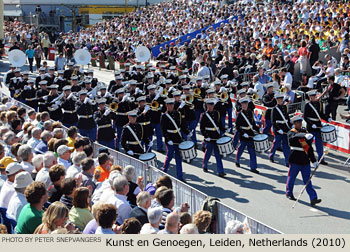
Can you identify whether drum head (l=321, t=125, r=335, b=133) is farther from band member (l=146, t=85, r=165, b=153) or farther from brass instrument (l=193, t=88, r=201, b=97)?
band member (l=146, t=85, r=165, b=153)

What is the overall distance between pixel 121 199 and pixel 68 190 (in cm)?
72

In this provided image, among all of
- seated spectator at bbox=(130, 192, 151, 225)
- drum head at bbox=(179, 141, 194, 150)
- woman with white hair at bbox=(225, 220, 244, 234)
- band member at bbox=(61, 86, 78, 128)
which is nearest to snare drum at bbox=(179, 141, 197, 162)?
drum head at bbox=(179, 141, 194, 150)

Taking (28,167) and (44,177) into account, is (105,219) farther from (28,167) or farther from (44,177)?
(28,167)

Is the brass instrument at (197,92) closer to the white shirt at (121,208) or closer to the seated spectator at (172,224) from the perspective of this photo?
the white shirt at (121,208)

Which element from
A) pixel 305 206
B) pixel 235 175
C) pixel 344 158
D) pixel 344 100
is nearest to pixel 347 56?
pixel 344 100

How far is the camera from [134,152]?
463 inches

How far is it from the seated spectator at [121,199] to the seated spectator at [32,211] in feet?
3.42

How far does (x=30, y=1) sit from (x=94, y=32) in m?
17.7

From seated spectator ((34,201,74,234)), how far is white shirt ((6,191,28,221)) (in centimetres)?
125

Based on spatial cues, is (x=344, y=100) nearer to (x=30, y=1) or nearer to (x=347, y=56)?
(x=347, y=56)

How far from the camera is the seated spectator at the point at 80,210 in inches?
258

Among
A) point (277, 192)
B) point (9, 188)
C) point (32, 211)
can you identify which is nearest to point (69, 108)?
point (277, 192)

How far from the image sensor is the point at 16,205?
705cm

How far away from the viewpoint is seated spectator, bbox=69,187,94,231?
6.55 meters
